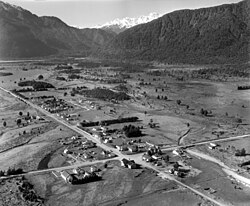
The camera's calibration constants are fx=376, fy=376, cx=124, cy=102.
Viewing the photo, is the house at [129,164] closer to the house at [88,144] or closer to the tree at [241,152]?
the house at [88,144]

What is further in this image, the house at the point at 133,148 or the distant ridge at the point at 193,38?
the distant ridge at the point at 193,38

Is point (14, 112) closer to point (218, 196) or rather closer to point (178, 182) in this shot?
point (178, 182)

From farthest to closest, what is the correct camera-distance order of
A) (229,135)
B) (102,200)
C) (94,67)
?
(94,67) < (229,135) < (102,200)

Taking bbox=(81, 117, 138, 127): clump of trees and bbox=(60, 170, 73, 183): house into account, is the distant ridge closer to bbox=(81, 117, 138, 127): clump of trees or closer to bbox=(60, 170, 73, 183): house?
bbox=(81, 117, 138, 127): clump of trees

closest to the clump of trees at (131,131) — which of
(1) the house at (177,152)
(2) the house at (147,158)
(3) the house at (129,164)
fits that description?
(1) the house at (177,152)

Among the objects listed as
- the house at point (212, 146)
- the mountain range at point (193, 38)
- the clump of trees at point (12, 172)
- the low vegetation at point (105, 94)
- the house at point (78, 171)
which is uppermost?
the mountain range at point (193, 38)

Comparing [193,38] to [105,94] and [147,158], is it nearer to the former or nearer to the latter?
[105,94]

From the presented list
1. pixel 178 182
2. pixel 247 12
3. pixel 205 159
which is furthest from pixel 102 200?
pixel 247 12

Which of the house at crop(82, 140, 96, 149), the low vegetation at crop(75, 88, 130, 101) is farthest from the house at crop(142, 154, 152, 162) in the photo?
the low vegetation at crop(75, 88, 130, 101)
